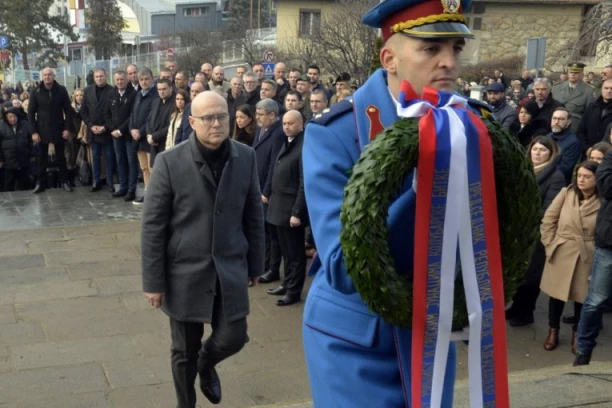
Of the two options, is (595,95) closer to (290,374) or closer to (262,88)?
(262,88)

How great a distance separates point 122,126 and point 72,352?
242 inches

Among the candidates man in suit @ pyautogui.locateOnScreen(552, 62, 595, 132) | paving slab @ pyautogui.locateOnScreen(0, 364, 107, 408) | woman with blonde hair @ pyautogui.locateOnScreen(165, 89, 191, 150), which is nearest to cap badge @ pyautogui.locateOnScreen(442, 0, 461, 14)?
paving slab @ pyautogui.locateOnScreen(0, 364, 107, 408)

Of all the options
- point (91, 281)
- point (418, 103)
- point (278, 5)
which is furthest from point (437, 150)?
point (278, 5)

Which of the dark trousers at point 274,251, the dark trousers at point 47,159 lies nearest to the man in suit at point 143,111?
the dark trousers at point 47,159

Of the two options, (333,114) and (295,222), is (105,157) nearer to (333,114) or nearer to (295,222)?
(295,222)

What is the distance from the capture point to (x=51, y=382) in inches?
229

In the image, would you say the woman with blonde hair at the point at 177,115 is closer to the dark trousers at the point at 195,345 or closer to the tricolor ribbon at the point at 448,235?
the dark trousers at the point at 195,345

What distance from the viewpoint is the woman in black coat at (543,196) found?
7.02 meters

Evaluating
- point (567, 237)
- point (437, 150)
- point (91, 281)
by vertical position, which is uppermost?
point (437, 150)

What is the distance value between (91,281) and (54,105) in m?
4.97

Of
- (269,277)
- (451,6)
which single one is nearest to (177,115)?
(269,277)

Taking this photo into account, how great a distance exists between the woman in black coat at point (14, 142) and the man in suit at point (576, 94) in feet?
26.9

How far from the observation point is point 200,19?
73000mm

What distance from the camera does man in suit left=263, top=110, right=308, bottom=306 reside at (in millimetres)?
7746
